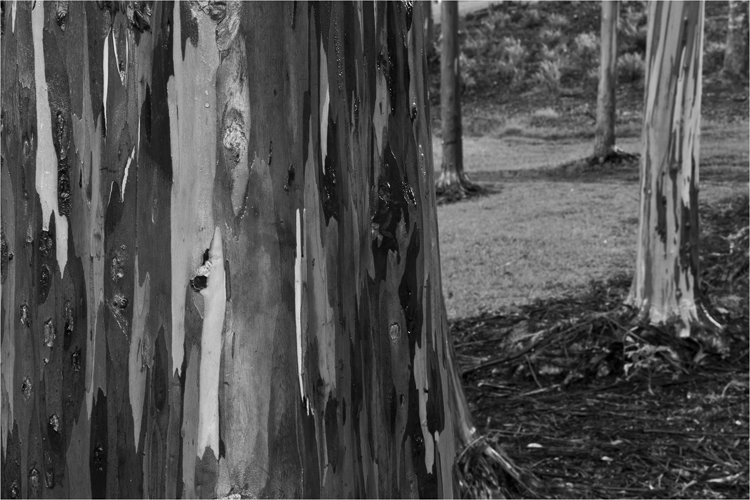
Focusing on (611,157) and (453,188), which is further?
(611,157)

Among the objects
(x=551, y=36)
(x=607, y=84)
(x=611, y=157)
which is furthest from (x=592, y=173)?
(x=551, y=36)

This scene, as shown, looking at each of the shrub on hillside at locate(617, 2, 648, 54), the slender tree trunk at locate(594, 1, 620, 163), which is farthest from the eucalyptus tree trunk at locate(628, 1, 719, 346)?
the shrub on hillside at locate(617, 2, 648, 54)

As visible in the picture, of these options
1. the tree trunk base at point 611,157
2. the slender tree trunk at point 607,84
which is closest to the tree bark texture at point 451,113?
the slender tree trunk at point 607,84

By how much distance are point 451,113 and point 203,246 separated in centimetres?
1207

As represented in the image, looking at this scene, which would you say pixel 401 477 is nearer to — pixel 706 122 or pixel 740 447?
pixel 740 447

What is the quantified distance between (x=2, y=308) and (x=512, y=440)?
11.1ft

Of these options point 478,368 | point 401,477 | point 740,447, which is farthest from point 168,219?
point 478,368

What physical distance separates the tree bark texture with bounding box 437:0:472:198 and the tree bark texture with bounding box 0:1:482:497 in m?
11.2

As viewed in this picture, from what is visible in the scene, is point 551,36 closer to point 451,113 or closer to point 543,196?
point 451,113

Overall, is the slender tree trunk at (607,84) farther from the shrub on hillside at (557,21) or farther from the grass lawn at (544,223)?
the shrub on hillside at (557,21)

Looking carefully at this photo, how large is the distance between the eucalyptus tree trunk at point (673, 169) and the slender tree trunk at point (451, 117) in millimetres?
6914

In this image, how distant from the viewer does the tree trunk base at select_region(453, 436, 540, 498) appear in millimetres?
3859

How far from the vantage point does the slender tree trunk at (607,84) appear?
1376 centimetres

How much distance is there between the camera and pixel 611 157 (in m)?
14.5
